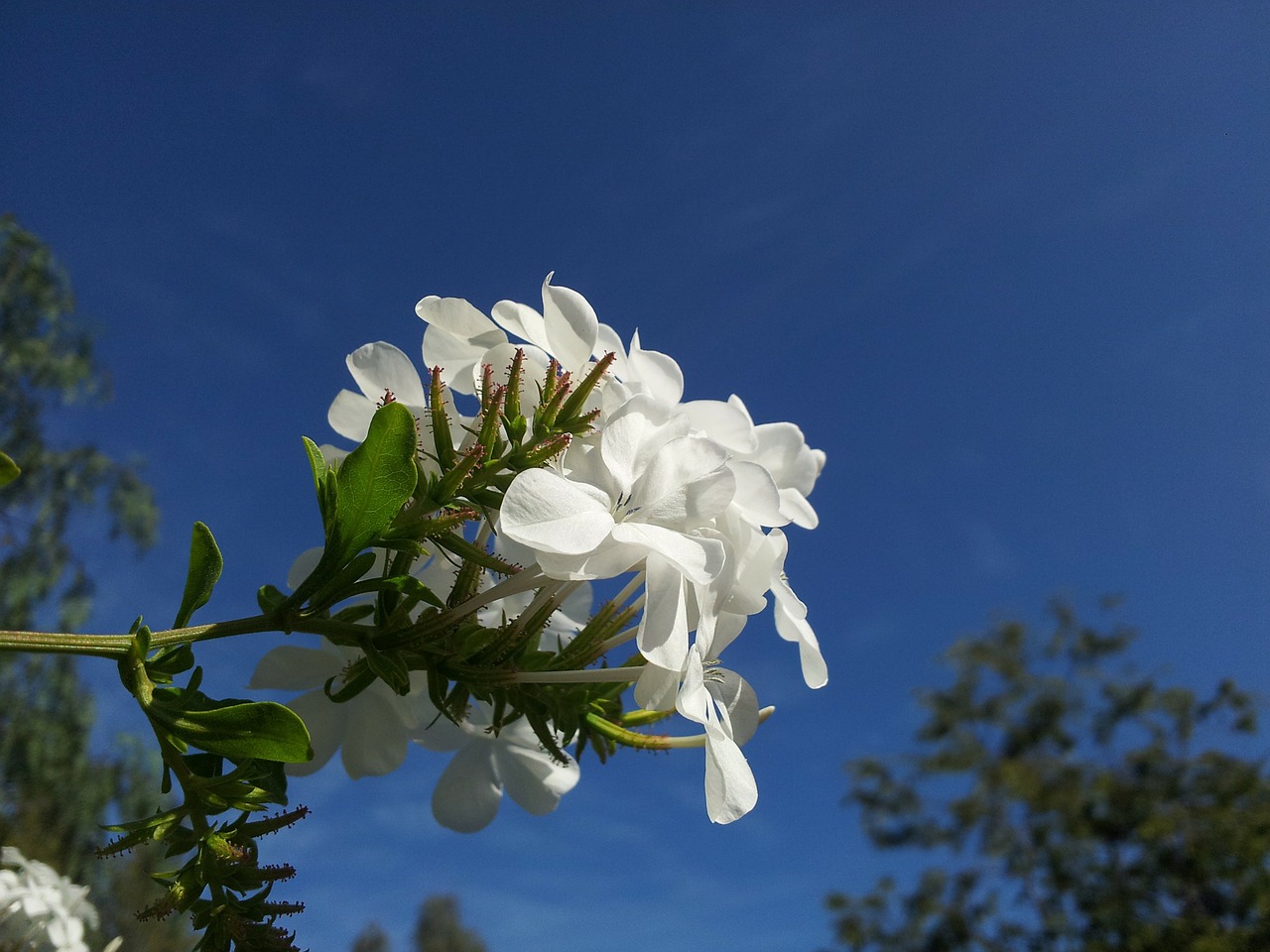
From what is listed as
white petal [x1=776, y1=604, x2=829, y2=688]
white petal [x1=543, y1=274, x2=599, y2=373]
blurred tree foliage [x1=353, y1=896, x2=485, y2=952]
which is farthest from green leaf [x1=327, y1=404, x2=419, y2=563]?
blurred tree foliage [x1=353, y1=896, x2=485, y2=952]

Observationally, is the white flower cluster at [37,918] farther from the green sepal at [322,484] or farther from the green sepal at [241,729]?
the green sepal at [322,484]

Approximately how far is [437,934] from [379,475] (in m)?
33.3

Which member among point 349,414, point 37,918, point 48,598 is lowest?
point 37,918

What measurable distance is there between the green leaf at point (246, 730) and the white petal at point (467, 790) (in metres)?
0.47

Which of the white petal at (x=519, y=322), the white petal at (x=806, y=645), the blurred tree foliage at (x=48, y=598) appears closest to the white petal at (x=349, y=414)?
the white petal at (x=519, y=322)

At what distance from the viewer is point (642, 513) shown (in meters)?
0.87

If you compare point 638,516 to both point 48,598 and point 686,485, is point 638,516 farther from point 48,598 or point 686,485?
point 48,598

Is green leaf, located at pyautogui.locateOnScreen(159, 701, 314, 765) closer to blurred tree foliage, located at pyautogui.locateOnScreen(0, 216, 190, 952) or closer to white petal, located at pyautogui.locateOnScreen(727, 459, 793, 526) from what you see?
white petal, located at pyautogui.locateOnScreen(727, 459, 793, 526)

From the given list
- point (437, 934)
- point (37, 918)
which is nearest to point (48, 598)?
point (37, 918)

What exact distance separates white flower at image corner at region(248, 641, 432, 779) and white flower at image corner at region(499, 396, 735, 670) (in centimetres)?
38

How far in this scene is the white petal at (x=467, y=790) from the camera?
1232 millimetres

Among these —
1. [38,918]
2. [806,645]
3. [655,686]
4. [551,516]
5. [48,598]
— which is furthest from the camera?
[48,598]

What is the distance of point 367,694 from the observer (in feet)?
3.55

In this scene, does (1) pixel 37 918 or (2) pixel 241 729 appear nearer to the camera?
(2) pixel 241 729
